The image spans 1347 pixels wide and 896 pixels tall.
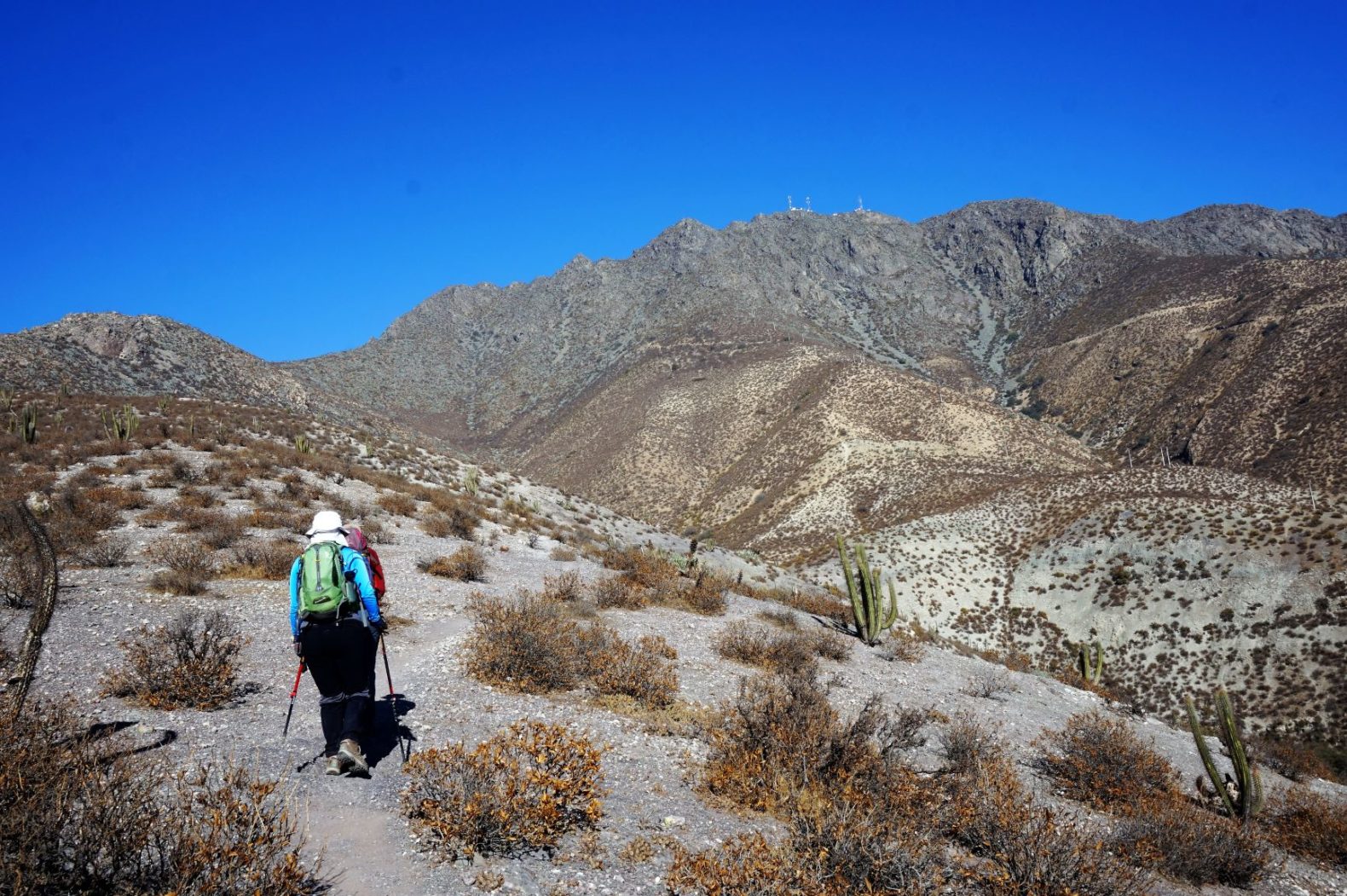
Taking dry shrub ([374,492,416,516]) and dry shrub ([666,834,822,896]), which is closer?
dry shrub ([666,834,822,896])

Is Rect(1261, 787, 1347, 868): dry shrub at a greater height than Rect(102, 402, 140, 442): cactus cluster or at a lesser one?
lesser

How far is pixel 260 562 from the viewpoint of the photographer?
11.4 meters

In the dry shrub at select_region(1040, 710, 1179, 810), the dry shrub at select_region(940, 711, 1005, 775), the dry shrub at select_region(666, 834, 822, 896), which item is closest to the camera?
the dry shrub at select_region(666, 834, 822, 896)

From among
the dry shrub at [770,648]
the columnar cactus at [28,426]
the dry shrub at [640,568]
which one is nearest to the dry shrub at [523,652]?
the dry shrub at [770,648]

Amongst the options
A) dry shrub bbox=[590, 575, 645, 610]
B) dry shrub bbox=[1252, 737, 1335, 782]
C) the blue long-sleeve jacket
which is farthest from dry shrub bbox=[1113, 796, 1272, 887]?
dry shrub bbox=[590, 575, 645, 610]

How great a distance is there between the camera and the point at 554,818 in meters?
4.65

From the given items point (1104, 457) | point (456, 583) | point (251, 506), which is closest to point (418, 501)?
point (251, 506)

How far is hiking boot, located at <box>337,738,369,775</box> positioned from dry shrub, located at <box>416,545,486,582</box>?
25.7 feet

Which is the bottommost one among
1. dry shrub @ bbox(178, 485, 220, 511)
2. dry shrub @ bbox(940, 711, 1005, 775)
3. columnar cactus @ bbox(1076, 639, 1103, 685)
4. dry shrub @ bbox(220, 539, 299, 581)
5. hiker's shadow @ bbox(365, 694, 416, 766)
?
columnar cactus @ bbox(1076, 639, 1103, 685)

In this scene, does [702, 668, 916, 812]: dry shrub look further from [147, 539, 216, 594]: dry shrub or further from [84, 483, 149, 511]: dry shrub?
[84, 483, 149, 511]: dry shrub

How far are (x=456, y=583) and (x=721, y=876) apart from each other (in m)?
9.52

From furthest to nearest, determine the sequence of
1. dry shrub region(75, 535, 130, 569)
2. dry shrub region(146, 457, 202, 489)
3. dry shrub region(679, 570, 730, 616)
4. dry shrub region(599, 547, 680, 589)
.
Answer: dry shrub region(146, 457, 202, 489), dry shrub region(599, 547, 680, 589), dry shrub region(679, 570, 730, 616), dry shrub region(75, 535, 130, 569)

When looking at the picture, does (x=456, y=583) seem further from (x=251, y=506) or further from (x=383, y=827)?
(x=383, y=827)

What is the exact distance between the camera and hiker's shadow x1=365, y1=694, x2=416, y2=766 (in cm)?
579
